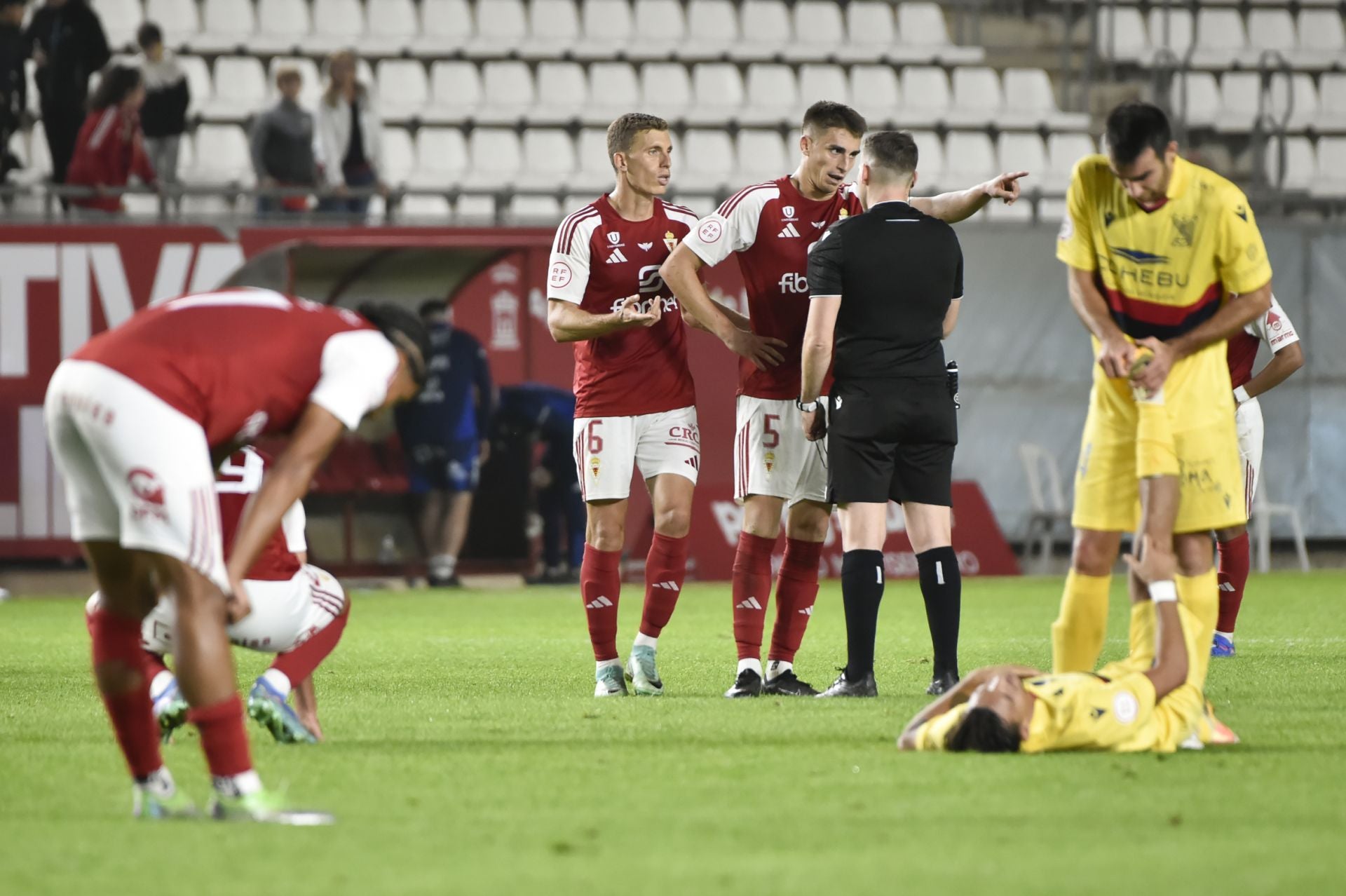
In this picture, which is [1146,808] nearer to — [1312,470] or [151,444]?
[151,444]

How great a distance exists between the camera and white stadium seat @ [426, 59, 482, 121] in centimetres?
1966

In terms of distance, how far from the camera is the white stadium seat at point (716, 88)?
20219 mm

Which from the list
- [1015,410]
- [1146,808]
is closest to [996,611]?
[1015,410]

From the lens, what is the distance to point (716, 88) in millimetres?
20312

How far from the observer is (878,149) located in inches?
294

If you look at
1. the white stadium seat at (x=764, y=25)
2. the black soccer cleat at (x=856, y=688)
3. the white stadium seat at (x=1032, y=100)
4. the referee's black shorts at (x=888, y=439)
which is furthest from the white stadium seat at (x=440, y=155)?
the black soccer cleat at (x=856, y=688)

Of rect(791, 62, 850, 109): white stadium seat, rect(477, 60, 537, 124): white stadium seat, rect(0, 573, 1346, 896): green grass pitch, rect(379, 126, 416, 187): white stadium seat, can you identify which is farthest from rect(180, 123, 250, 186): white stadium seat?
rect(0, 573, 1346, 896): green grass pitch

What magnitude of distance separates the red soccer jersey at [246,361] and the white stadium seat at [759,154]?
14888 millimetres

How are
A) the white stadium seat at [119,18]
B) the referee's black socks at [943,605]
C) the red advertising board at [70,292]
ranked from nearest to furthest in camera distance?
the referee's black socks at [943,605], the red advertising board at [70,292], the white stadium seat at [119,18]

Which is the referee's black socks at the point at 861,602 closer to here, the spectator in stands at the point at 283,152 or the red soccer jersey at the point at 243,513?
the red soccer jersey at the point at 243,513

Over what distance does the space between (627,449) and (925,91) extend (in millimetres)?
13484

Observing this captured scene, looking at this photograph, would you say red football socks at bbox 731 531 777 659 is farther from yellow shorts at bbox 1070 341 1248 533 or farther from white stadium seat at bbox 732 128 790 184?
white stadium seat at bbox 732 128 790 184

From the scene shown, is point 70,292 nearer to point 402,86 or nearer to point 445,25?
point 402,86

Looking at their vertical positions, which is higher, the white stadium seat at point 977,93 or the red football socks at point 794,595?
the white stadium seat at point 977,93
